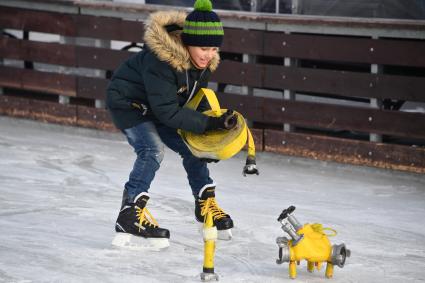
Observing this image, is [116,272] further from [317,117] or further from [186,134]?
[317,117]

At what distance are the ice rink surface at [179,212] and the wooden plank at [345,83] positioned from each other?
59 centimetres

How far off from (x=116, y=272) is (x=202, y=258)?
1.77 ft

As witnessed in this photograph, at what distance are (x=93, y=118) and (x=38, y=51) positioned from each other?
3.09 feet

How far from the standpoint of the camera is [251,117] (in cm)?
954

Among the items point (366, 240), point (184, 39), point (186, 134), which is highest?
point (184, 39)

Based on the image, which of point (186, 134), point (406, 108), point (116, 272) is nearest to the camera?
point (116, 272)

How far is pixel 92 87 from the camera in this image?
10.5 metres

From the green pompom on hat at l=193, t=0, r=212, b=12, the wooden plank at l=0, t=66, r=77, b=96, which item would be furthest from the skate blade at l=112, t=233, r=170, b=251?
the wooden plank at l=0, t=66, r=77, b=96

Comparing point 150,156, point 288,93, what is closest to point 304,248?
point 150,156

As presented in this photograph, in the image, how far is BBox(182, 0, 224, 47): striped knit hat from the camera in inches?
229

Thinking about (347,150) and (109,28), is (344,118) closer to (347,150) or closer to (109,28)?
(347,150)

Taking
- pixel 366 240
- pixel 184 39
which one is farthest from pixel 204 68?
pixel 366 240

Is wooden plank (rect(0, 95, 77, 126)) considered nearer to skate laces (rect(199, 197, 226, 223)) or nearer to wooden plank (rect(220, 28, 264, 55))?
wooden plank (rect(220, 28, 264, 55))

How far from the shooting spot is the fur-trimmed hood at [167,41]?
5824 millimetres
